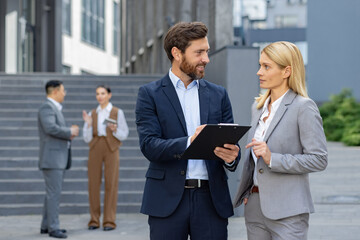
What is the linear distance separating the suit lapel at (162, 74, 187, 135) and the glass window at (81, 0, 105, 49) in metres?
41.4

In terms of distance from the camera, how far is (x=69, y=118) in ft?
49.7

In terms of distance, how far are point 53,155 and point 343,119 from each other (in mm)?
15317

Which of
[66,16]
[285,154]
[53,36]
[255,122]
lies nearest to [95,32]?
[66,16]

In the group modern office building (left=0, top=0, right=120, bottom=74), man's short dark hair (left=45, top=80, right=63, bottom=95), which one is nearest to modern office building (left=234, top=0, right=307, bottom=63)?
modern office building (left=0, top=0, right=120, bottom=74)

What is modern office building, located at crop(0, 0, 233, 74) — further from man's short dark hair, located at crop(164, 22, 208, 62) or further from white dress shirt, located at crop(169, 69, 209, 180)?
man's short dark hair, located at crop(164, 22, 208, 62)

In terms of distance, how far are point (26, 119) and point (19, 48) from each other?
15.5 m

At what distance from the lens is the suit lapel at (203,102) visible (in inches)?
169

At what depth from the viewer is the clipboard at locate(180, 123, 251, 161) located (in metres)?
3.89

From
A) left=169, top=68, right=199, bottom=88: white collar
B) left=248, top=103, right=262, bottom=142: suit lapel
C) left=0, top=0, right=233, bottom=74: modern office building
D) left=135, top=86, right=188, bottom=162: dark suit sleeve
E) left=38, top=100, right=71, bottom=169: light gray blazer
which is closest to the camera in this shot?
left=135, top=86, right=188, bottom=162: dark suit sleeve

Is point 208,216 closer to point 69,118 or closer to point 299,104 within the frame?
point 299,104

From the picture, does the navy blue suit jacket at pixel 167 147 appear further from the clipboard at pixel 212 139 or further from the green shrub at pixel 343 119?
the green shrub at pixel 343 119

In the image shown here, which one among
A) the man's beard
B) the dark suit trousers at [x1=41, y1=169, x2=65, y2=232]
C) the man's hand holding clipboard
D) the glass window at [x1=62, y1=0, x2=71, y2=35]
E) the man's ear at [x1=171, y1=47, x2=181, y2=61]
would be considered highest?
the glass window at [x1=62, y1=0, x2=71, y2=35]

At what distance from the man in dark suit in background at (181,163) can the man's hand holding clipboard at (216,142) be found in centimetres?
9

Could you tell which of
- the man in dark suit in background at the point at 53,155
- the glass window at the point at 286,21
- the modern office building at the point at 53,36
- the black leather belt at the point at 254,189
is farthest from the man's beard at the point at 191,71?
the glass window at the point at 286,21
